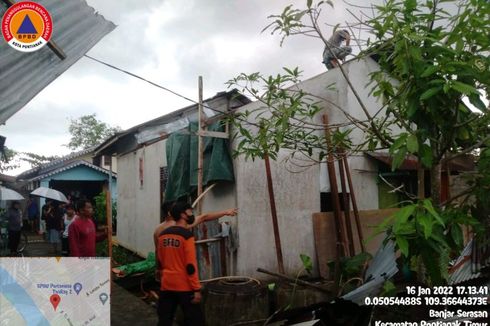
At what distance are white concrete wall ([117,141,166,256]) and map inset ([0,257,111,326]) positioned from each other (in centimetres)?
654

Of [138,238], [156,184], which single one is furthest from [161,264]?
[138,238]

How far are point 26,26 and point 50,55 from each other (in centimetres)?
19

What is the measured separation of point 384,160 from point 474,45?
15.1 ft

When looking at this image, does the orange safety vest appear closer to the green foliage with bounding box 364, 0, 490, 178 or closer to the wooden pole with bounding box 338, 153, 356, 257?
the green foliage with bounding box 364, 0, 490, 178

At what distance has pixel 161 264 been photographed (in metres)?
4.32

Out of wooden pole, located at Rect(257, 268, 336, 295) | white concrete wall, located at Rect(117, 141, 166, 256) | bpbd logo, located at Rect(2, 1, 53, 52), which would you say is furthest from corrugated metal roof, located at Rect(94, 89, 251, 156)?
bpbd logo, located at Rect(2, 1, 53, 52)

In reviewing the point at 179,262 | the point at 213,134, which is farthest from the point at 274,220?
the point at 179,262

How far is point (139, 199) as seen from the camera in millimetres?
10711

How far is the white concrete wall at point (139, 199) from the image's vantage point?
31.1 feet

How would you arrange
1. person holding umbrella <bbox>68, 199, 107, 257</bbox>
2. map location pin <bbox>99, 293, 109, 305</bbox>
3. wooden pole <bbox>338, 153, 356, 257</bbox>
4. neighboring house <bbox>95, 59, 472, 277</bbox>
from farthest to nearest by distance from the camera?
1. wooden pole <bbox>338, 153, 356, 257</bbox>
2. neighboring house <bbox>95, 59, 472, 277</bbox>
3. person holding umbrella <bbox>68, 199, 107, 257</bbox>
4. map location pin <bbox>99, 293, 109, 305</bbox>

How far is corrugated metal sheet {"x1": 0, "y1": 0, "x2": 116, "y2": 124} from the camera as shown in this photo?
190 centimetres

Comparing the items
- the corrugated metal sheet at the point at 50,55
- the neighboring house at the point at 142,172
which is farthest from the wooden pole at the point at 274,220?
the corrugated metal sheet at the point at 50,55

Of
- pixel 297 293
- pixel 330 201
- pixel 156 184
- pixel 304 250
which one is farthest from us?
pixel 156 184

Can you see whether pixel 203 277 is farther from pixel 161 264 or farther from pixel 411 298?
pixel 411 298
